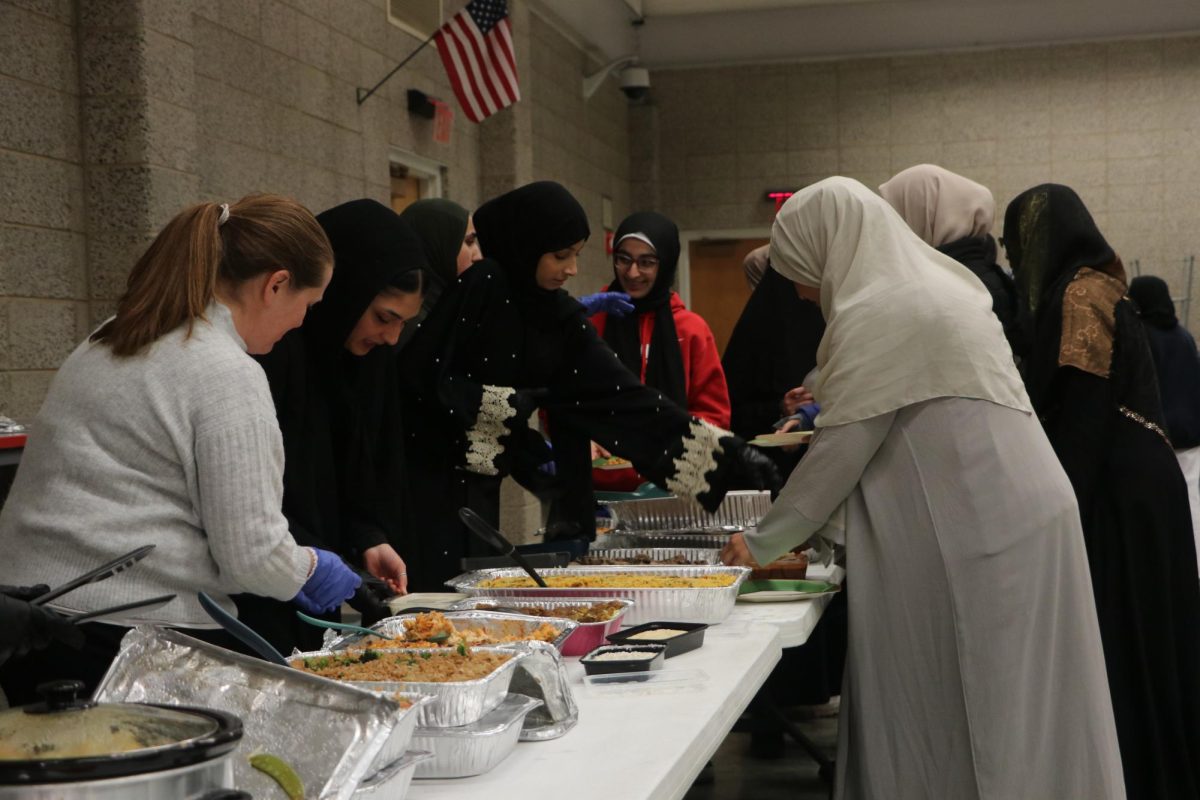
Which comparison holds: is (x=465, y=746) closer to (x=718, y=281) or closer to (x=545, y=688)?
(x=545, y=688)

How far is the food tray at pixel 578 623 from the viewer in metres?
1.89

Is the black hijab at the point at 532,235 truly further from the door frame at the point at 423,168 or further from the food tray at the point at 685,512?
the door frame at the point at 423,168

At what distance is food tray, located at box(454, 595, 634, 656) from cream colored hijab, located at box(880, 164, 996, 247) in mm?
1551

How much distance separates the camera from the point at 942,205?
3.22 m

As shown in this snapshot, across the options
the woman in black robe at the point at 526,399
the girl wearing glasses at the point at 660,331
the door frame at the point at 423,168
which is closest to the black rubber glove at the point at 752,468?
the woman in black robe at the point at 526,399

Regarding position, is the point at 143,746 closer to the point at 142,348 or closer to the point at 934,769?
the point at 142,348

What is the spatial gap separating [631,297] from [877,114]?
254 inches

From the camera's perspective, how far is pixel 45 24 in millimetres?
3824

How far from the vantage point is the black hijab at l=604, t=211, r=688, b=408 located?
13.6 feet

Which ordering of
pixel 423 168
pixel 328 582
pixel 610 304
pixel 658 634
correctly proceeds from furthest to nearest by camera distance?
pixel 423 168
pixel 610 304
pixel 658 634
pixel 328 582

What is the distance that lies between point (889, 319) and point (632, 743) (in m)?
1.10

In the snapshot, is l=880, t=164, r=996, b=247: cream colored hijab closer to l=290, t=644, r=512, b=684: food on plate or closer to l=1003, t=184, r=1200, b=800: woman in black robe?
l=1003, t=184, r=1200, b=800: woman in black robe

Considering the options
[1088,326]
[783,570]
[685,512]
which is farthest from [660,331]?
[783,570]

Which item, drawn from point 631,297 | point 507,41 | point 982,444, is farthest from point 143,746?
point 507,41
